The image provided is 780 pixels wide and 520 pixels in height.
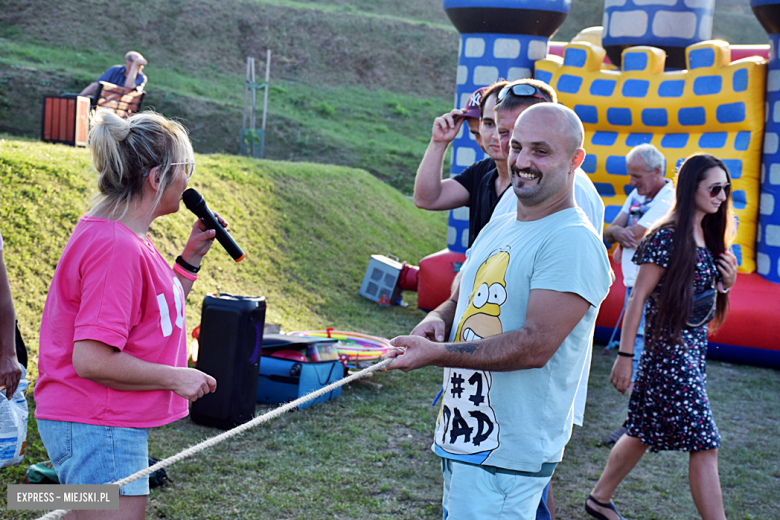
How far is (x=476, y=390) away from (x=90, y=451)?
1.05 metres

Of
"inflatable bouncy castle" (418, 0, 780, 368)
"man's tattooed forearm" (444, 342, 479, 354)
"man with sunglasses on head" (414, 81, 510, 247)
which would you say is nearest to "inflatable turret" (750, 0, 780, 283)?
"inflatable bouncy castle" (418, 0, 780, 368)

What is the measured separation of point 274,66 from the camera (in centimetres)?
2644

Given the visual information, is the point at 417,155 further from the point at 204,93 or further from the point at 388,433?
the point at 388,433

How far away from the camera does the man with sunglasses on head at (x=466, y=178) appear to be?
3048 millimetres

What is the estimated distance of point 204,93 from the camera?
1981 cm

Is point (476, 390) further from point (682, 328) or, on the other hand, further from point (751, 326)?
point (751, 326)

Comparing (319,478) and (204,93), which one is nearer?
(319,478)

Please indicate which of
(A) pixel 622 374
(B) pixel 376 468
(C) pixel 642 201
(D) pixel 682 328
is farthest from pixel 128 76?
(D) pixel 682 328

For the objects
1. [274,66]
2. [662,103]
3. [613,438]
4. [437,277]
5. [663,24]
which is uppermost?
[274,66]

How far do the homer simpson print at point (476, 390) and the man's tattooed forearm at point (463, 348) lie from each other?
126mm

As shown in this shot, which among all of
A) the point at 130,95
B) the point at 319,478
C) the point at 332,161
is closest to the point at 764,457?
the point at 319,478

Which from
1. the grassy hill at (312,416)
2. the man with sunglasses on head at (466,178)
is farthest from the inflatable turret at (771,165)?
the man with sunglasses on head at (466,178)

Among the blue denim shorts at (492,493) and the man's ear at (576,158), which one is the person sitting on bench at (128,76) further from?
the blue denim shorts at (492,493)

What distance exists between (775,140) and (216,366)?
5.16 metres
